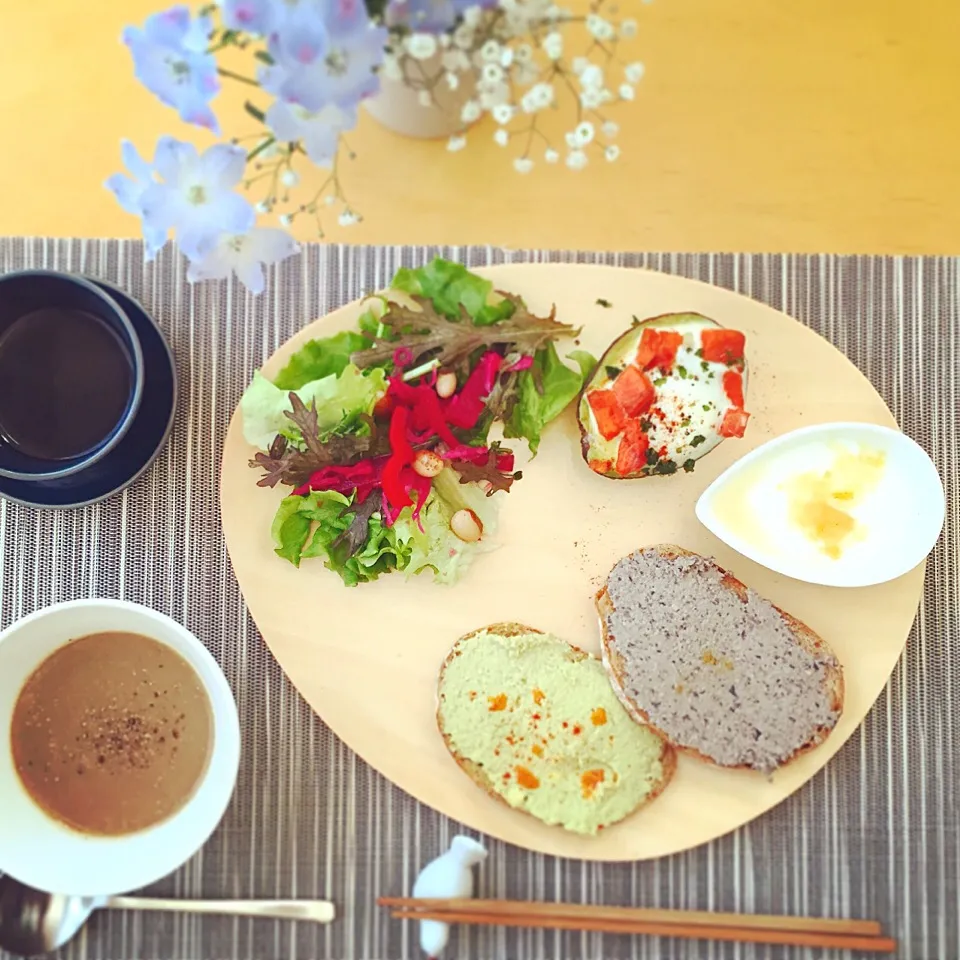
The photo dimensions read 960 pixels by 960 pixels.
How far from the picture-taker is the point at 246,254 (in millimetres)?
1044

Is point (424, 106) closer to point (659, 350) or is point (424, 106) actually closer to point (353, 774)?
point (659, 350)

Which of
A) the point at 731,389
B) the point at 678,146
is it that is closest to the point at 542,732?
the point at 731,389

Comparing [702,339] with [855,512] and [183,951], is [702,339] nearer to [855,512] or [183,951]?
[855,512]

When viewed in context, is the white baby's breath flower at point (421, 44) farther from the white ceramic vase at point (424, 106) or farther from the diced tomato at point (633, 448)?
the diced tomato at point (633, 448)

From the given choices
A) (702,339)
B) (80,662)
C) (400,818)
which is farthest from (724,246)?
(80,662)

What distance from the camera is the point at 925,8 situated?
1.43 meters

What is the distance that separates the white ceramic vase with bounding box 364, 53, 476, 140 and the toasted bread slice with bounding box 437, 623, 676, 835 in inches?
28.4

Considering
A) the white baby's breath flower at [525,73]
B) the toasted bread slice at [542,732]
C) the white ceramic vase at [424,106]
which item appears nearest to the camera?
the white baby's breath flower at [525,73]

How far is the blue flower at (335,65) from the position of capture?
0.81 m

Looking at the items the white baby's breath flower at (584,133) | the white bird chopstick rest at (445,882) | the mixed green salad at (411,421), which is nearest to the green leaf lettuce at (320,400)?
the mixed green salad at (411,421)

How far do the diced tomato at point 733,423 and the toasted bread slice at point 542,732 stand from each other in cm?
38

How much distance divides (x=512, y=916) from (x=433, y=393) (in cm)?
73

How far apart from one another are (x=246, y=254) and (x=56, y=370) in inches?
14.0

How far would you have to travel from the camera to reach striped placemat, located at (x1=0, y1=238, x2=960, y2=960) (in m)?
1.27
